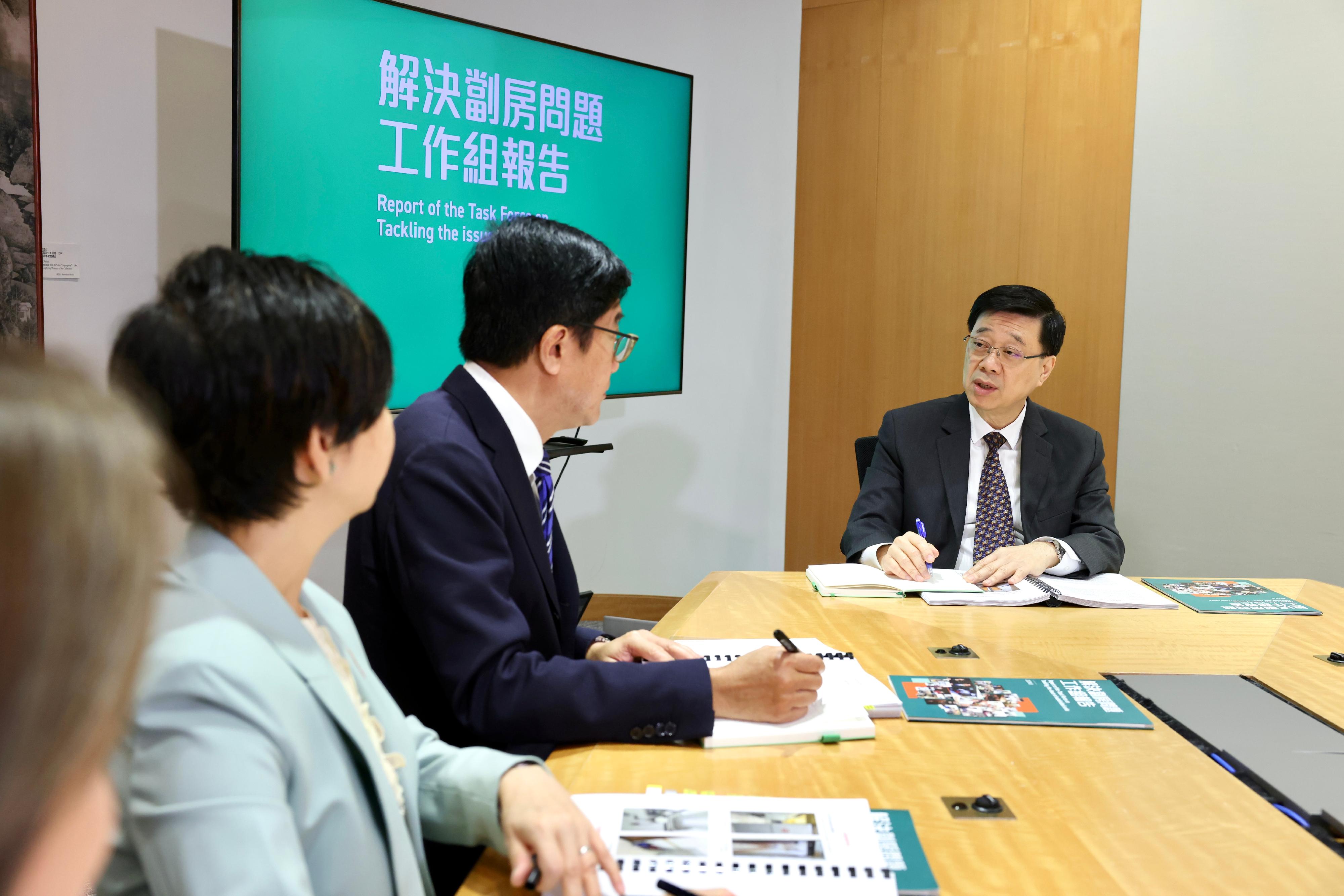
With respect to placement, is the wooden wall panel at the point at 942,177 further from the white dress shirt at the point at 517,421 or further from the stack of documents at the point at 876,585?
the white dress shirt at the point at 517,421

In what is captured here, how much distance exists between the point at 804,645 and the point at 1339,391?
291 cm

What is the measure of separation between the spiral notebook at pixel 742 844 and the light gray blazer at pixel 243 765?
0.76 ft

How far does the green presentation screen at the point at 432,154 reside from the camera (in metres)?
2.59

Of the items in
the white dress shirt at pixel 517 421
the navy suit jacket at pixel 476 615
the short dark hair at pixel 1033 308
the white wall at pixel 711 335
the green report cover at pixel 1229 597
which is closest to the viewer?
the navy suit jacket at pixel 476 615

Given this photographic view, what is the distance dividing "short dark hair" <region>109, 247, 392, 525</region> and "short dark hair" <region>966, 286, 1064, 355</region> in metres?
2.39

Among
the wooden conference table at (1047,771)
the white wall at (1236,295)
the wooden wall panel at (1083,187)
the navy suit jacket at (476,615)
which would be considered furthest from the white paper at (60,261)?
the white wall at (1236,295)

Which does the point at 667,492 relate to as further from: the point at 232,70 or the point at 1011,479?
the point at 232,70

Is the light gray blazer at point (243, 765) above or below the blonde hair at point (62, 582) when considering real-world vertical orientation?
below

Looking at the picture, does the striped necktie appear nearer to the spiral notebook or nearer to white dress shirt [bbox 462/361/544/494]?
white dress shirt [bbox 462/361/544/494]

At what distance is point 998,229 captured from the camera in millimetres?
4051

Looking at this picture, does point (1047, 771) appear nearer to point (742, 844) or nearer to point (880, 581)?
point (742, 844)

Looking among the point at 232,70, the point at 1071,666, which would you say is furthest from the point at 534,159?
the point at 1071,666

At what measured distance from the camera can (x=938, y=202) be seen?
4129mm

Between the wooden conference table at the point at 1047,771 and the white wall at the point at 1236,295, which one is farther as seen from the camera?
the white wall at the point at 1236,295
